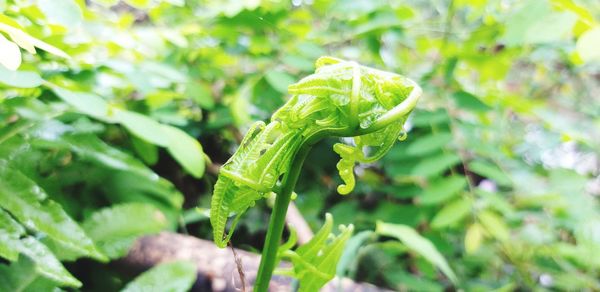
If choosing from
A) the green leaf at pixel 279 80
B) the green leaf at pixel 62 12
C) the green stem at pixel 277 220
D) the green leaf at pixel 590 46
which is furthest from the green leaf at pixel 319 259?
the green leaf at pixel 279 80

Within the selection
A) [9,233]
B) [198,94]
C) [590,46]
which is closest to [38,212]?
[9,233]

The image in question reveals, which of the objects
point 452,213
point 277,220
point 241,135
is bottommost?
point 452,213

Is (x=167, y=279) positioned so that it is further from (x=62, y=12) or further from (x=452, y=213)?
(x=452, y=213)

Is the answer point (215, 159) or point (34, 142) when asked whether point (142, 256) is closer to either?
point (34, 142)

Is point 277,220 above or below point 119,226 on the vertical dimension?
above

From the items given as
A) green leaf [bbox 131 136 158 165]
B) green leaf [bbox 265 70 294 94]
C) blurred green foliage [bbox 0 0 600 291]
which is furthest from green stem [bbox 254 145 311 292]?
green leaf [bbox 265 70 294 94]

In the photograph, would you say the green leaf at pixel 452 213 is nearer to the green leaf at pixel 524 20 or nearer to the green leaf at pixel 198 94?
the green leaf at pixel 524 20
